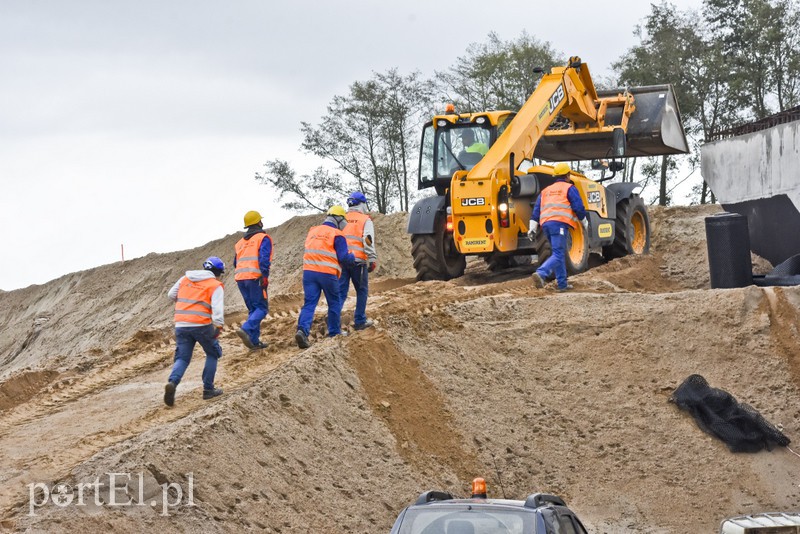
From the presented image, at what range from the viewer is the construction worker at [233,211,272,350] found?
45.5 feet

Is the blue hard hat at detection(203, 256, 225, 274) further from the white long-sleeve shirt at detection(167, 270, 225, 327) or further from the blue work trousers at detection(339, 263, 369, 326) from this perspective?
the blue work trousers at detection(339, 263, 369, 326)

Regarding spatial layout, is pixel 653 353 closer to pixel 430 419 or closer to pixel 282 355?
pixel 430 419

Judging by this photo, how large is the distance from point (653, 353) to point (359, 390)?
4824mm

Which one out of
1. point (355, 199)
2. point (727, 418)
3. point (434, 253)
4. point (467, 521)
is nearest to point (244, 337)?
point (355, 199)

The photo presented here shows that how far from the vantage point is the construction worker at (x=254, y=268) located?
13867 millimetres

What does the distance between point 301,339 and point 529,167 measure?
292 inches

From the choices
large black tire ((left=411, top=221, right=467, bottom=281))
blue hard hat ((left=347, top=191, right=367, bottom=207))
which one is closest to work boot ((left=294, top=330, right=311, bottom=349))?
blue hard hat ((left=347, top=191, right=367, bottom=207))

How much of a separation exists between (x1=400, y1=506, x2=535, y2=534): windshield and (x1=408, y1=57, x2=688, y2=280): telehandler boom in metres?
11.1

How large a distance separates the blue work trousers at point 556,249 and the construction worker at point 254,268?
16.3 ft

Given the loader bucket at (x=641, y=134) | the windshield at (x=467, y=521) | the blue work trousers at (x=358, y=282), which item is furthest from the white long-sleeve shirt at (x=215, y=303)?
the loader bucket at (x=641, y=134)

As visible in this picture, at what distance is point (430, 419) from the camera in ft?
44.5

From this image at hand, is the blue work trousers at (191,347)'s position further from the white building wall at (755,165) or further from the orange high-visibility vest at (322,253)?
the white building wall at (755,165)
